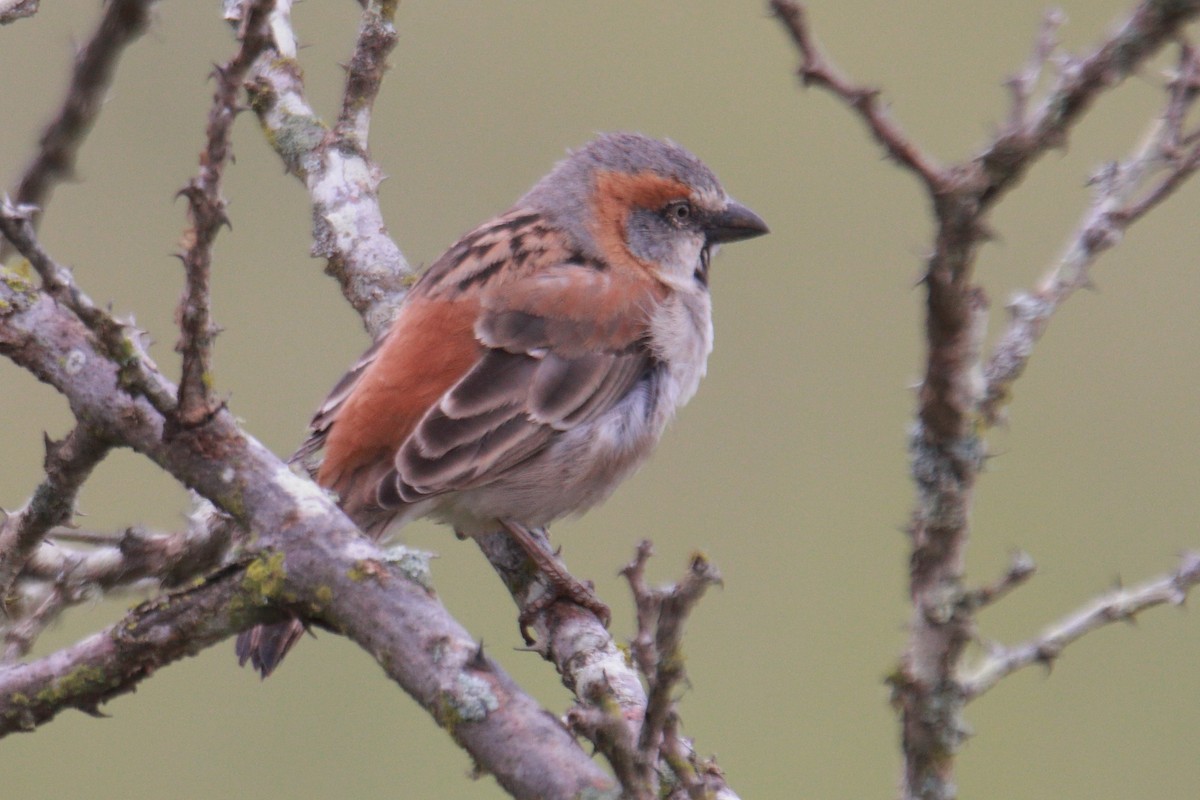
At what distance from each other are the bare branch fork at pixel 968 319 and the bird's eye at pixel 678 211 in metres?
2.88

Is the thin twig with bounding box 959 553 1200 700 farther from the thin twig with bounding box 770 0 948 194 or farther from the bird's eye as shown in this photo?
the bird's eye

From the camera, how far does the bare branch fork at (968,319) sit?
1.54 metres

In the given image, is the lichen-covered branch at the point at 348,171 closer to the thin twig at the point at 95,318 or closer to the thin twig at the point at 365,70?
the thin twig at the point at 365,70

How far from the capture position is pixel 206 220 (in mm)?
2096

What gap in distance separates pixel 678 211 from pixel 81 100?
2613mm

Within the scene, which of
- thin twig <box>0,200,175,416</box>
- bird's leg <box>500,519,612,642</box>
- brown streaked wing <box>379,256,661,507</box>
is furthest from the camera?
brown streaked wing <box>379,256,661,507</box>

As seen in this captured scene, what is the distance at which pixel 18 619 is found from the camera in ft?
10.3

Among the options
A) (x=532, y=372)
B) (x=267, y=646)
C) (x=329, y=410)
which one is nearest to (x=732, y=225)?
(x=532, y=372)

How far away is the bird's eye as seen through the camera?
5.05m

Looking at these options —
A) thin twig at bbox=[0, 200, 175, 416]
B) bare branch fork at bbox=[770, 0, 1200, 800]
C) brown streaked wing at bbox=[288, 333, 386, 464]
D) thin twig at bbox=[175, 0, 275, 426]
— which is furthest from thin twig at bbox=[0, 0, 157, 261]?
bare branch fork at bbox=[770, 0, 1200, 800]

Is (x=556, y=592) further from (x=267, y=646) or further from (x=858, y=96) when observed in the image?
(x=858, y=96)

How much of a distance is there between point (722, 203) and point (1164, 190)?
121 inches

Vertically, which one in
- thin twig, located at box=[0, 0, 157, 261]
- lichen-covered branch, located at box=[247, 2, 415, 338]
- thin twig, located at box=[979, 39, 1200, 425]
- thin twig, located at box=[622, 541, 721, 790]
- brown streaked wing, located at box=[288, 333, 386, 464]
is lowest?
thin twig, located at box=[622, 541, 721, 790]

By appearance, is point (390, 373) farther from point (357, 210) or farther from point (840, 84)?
point (840, 84)
